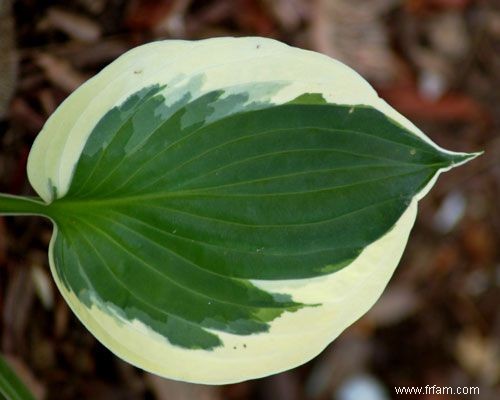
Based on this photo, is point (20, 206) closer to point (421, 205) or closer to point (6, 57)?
point (6, 57)

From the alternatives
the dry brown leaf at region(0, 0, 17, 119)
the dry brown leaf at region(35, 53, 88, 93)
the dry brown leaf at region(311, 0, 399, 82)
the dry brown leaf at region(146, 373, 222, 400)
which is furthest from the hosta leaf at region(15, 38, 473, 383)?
the dry brown leaf at region(311, 0, 399, 82)

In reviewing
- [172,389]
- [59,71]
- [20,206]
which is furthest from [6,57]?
[172,389]

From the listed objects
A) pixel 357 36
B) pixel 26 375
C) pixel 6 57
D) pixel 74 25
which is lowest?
pixel 26 375

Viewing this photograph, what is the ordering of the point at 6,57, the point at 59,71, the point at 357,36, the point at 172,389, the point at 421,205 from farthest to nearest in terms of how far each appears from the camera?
the point at 421,205
the point at 357,36
the point at 172,389
the point at 59,71
the point at 6,57

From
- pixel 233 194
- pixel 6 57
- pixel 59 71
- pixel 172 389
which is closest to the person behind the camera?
pixel 233 194

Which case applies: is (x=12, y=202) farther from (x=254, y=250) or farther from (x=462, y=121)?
(x=462, y=121)

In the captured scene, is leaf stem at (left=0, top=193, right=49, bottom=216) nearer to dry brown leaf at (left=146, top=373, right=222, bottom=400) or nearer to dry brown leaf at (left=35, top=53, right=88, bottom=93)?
dry brown leaf at (left=35, top=53, right=88, bottom=93)

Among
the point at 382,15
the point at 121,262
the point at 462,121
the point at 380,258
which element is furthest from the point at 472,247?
the point at 121,262
